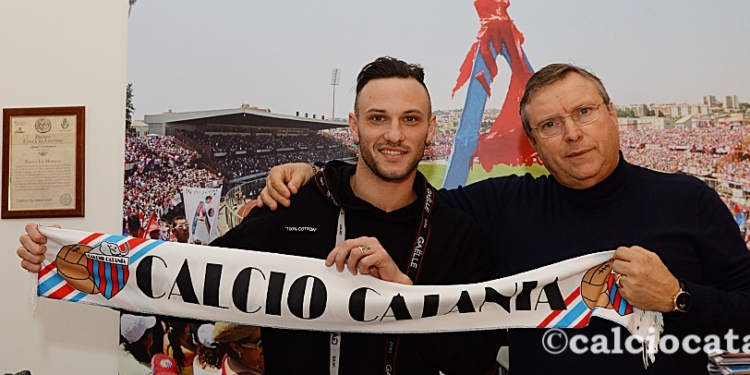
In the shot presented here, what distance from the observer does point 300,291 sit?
179 cm

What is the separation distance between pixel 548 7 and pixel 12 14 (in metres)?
2.18

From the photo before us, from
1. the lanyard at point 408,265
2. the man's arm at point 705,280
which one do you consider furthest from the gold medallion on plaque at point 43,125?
the man's arm at point 705,280

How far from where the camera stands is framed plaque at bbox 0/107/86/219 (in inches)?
102

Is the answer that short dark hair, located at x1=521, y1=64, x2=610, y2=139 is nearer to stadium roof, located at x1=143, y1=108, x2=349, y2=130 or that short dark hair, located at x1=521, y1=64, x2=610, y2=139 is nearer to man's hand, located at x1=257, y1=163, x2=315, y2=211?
man's hand, located at x1=257, y1=163, x2=315, y2=211

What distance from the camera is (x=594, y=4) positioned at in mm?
2520

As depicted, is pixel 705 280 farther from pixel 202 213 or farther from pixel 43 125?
pixel 43 125

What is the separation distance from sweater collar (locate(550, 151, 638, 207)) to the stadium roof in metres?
1.05

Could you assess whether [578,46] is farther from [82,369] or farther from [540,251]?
[82,369]

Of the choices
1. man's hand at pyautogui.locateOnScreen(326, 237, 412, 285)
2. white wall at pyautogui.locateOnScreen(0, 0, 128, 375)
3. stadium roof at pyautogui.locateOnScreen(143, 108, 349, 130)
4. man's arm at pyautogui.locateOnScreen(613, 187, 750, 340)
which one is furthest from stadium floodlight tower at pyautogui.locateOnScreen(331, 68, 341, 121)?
man's arm at pyautogui.locateOnScreen(613, 187, 750, 340)

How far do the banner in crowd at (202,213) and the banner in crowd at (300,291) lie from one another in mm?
683

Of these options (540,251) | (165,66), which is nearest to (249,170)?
(165,66)

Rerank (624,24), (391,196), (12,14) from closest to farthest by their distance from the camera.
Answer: (391,196), (624,24), (12,14)

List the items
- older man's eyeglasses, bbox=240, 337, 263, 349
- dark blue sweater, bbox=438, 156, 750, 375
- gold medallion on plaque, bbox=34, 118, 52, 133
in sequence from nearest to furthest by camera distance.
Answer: dark blue sweater, bbox=438, 156, 750, 375 → older man's eyeglasses, bbox=240, 337, 263, 349 → gold medallion on plaque, bbox=34, 118, 52, 133

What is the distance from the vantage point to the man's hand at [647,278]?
1636mm
